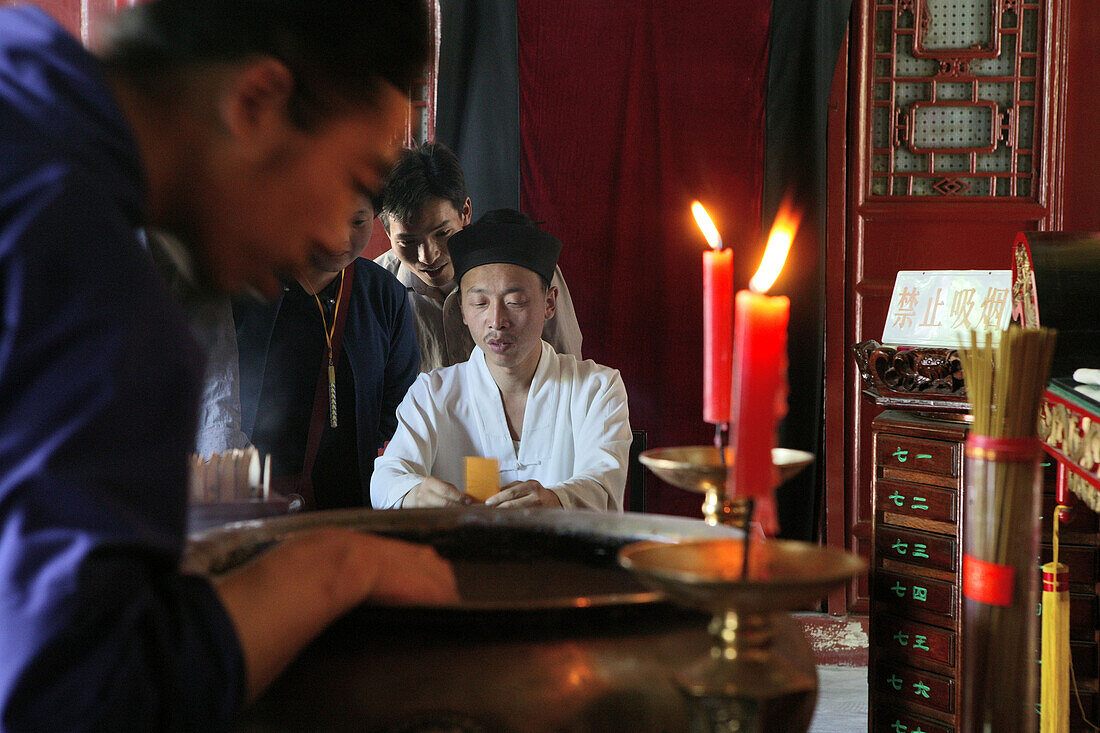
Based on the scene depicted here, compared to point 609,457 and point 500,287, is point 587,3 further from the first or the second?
point 609,457

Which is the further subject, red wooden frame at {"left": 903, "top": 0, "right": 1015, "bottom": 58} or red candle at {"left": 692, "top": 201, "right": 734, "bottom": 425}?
red wooden frame at {"left": 903, "top": 0, "right": 1015, "bottom": 58}

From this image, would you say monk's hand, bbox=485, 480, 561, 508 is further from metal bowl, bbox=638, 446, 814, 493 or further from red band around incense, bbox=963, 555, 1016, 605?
red band around incense, bbox=963, 555, 1016, 605

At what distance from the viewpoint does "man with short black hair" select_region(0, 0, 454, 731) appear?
0.49 metres

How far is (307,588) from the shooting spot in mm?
594

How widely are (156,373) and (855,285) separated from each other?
11.6 feet

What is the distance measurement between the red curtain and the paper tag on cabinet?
79cm

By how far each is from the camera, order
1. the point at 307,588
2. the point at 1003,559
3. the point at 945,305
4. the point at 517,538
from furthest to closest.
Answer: the point at 945,305 < the point at 517,538 < the point at 1003,559 < the point at 307,588

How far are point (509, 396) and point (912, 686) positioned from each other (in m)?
1.31

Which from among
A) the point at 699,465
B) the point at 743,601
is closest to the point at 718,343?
the point at 699,465

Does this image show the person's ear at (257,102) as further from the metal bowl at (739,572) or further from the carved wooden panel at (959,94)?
the carved wooden panel at (959,94)

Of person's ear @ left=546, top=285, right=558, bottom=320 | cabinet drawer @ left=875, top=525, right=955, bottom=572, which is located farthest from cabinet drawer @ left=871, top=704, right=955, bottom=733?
person's ear @ left=546, top=285, right=558, bottom=320

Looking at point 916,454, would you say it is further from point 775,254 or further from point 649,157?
point 649,157

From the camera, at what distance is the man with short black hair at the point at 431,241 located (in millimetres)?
3363

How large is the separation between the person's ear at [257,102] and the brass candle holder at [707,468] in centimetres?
42
